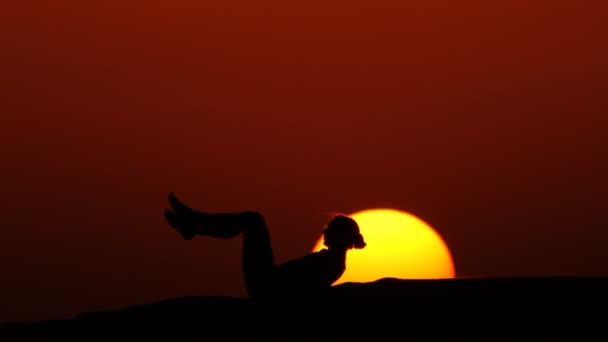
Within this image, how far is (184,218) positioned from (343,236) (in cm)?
163

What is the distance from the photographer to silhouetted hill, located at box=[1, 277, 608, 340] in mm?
6070

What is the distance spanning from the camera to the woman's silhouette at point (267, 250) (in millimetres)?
7586

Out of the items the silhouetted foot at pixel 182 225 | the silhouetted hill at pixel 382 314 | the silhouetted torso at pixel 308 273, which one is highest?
the silhouetted foot at pixel 182 225

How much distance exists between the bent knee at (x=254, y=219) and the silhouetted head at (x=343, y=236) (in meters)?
0.71

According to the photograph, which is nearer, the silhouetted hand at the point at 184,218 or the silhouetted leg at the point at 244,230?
the silhouetted leg at the point at 244,230

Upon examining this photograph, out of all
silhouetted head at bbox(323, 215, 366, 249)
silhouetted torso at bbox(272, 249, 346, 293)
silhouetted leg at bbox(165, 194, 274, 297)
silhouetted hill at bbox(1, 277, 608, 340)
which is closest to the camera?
silhouetted hill at bbox(1, 277, 608, 340)

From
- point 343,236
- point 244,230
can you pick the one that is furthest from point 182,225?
point 343,236

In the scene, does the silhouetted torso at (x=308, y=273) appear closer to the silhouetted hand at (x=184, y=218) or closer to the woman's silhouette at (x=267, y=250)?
the woman's silhouette at (x=267, y=250)

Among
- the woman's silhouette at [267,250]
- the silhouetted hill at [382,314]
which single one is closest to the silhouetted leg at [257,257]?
the woman's silhouette at [267,250]

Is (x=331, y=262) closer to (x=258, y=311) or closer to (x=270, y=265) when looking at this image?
(x=270, y=265)

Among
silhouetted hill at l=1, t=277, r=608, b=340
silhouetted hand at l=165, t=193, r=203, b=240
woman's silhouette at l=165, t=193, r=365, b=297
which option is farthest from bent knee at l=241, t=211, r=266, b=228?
silhouetted hill at l=1, t=277, r=608, b=340

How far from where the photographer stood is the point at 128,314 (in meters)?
7.17

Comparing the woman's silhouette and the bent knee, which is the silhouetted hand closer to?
the woman's silhouette

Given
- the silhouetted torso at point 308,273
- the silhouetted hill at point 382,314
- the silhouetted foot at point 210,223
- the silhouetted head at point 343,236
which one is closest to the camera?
the silhouetted hill at point 382,314
